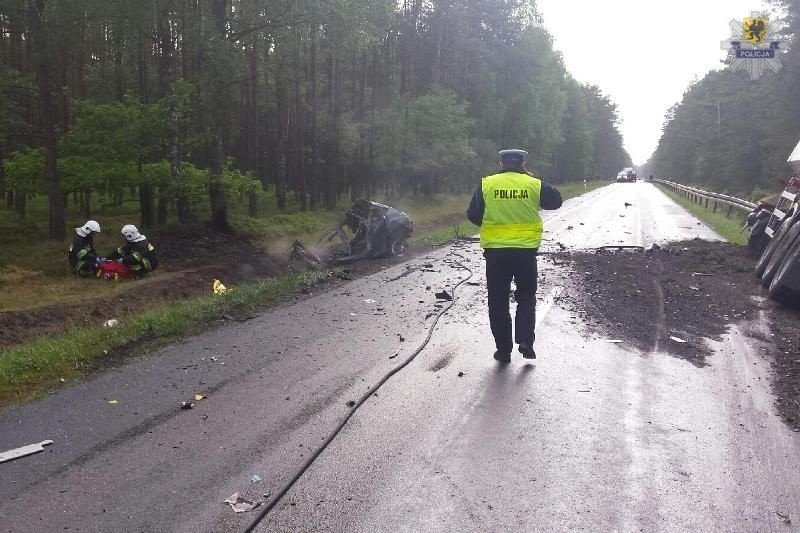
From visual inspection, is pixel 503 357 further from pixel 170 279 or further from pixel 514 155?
pixel 170 279

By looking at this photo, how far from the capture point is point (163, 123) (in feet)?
65.3

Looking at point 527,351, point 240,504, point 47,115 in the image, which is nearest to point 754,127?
point 47,115

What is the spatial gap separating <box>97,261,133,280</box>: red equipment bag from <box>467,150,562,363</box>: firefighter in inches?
462

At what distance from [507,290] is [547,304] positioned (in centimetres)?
290

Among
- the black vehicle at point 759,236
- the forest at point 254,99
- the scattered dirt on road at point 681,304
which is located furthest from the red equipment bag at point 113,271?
the black vehicle at point 759,236

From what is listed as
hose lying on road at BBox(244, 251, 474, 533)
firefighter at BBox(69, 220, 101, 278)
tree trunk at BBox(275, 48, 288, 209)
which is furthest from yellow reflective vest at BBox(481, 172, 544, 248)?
tree trunk at BBox(275, 48, 288, 209)

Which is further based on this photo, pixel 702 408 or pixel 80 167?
pixel 80 167

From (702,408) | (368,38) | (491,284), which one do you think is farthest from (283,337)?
(368,38)

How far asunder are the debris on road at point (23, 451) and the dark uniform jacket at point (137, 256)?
12.1 meters

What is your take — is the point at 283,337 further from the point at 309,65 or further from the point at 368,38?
the point at 309,65

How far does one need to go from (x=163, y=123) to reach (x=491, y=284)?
16.1 metres

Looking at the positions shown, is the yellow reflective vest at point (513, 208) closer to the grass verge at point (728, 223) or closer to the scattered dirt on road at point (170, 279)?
the scattered dirt on road at point (170, 279)

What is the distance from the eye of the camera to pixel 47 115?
19141 mm

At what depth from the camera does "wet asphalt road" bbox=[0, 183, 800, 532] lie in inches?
140
